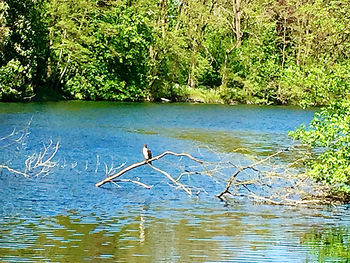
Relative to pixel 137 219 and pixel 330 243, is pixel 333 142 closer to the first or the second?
pixel 330 243

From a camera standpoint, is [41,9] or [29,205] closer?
[29,205]

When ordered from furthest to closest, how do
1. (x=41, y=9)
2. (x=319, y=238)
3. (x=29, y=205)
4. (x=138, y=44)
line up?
(x=138, y=44)
(x=41, y=9)
(x=29, y=205)
(x=319, y=238)

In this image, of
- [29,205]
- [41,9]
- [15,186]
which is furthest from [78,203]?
[41,9]

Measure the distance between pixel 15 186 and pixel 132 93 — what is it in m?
53.3

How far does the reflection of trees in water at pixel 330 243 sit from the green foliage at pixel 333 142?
2598 millimetres

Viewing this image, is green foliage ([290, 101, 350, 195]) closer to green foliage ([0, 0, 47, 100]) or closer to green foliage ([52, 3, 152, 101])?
green foliage ([0, 0, 47, 100])

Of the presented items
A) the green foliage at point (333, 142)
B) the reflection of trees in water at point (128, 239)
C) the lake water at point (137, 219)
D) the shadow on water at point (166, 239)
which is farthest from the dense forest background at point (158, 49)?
the reflection of trees in water at point (128, 239)

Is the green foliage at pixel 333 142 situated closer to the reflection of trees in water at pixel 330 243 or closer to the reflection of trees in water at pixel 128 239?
the reflection of trees in water at pixel 330 243

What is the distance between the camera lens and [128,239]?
1605cm

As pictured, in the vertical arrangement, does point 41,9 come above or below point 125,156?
above

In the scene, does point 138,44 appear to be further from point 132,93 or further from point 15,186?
point 15,186

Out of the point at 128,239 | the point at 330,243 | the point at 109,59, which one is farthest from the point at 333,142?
the point at 109,59

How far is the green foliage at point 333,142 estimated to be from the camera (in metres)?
20.0

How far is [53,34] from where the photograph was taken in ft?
230
